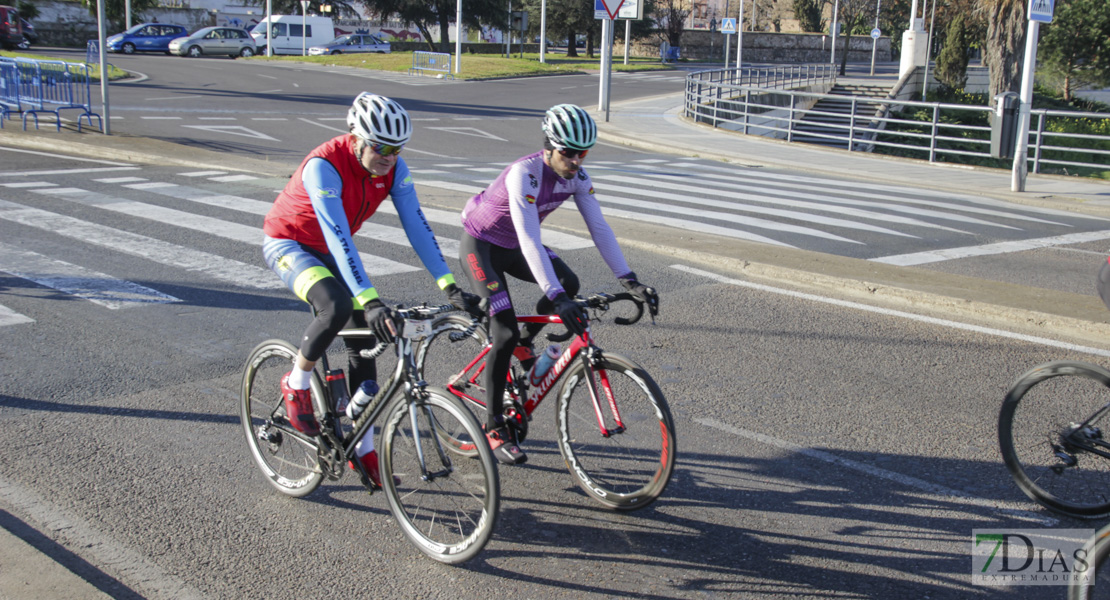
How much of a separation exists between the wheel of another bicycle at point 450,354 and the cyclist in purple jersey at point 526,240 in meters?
0.15

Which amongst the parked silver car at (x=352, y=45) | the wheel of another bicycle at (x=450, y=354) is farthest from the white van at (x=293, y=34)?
the wheel of another bicycle at (x=450, y=354)

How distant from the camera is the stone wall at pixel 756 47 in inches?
3078

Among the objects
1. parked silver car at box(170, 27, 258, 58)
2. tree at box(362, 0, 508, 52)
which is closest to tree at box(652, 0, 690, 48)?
tree at box(362, 0, 508, 52)

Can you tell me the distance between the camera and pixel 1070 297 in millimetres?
8102

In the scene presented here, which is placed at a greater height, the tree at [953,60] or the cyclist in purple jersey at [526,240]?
the tree at [953,60]

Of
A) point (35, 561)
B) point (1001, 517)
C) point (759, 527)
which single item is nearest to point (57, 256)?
point (35, 561)

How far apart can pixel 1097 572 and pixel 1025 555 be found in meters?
0.96

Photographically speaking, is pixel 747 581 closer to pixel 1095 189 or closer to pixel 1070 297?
pixel 1070 297

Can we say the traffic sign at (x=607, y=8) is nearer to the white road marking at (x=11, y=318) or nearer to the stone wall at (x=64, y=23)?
the white road marking at (x=11, y=318)

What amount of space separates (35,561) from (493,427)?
2034mm

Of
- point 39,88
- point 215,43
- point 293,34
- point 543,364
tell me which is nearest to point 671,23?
point 293,34

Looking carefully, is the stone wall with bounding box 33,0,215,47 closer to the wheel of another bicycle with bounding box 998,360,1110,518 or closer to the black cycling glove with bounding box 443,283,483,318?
the black cycling glove with bounding box 443,283,483,318

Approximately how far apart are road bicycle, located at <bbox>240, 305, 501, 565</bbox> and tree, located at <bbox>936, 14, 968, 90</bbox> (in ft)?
155

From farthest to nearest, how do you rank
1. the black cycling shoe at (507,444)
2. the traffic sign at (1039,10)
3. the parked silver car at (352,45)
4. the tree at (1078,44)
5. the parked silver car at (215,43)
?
the parked silver car at (352,45) < the parked silver car at (215,43) < the tree at (1078,44) < the traffic sign at (1039,10) < the black cycling shoe at (507,444)
